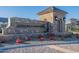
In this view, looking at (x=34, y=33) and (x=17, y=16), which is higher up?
(x=17, y=16)

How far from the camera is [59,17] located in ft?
12.5

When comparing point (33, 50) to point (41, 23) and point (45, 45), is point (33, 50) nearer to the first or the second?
point (45, 45)

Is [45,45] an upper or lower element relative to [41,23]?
lower

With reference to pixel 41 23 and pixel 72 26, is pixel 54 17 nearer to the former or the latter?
pixel 41 23

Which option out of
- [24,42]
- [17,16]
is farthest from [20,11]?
[24,42]

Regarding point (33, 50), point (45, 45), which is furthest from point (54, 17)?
point (33, 50)

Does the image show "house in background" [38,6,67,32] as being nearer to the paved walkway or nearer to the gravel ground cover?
the paved walkway

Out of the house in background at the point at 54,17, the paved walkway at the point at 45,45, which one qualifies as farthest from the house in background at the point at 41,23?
the paved walkway at the point at 45,45

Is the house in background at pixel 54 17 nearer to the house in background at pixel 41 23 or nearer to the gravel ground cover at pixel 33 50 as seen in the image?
the house in background at pixel 41 23

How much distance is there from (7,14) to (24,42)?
A: 0.61 m

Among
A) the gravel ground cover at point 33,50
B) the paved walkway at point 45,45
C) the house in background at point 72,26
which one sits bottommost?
the gravel ground cover at point 33,50

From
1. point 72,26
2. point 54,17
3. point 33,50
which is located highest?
point 54,17
